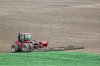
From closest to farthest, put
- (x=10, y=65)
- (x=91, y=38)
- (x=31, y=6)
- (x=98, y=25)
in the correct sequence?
1. (x=10, y=65)
2. (x=91, y=38)
3. (x=98, y=25)
4. (x=31, y=6)

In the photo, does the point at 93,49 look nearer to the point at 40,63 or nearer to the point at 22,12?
the point at 40,63

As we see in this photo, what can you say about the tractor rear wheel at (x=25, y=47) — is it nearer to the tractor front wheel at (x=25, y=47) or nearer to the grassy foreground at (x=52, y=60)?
the tractor front wheel at (x=25, y=47)

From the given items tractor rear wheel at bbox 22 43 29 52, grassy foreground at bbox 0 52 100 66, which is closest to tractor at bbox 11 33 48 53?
tractor rear wheel at bbox 22 43 29 52

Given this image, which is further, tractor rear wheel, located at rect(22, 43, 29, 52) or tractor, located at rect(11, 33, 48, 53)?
tractor, located at rect(11, 33, 48, 53)

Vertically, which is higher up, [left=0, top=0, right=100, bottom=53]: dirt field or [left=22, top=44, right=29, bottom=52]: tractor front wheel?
[left=0, top=0, right=100, bottom=53]: dirt field

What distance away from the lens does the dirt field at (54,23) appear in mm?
28327

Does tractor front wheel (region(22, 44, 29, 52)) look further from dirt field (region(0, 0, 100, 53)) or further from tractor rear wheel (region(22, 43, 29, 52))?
dirt field (region(0, 0, 100, 53))

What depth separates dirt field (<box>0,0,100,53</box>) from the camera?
28327mm

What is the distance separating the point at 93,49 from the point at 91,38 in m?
3.82

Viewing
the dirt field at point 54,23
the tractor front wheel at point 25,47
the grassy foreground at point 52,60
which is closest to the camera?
the grassy foreground at point 52,60

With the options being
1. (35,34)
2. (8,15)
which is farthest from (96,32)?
(8,15)

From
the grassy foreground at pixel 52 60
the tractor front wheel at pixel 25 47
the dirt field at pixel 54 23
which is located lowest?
the grassy foreground at pixel 52 60

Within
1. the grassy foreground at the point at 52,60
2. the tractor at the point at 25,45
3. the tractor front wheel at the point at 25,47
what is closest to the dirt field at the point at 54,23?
the tractor at the point at 25,45

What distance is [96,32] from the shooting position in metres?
30.8
